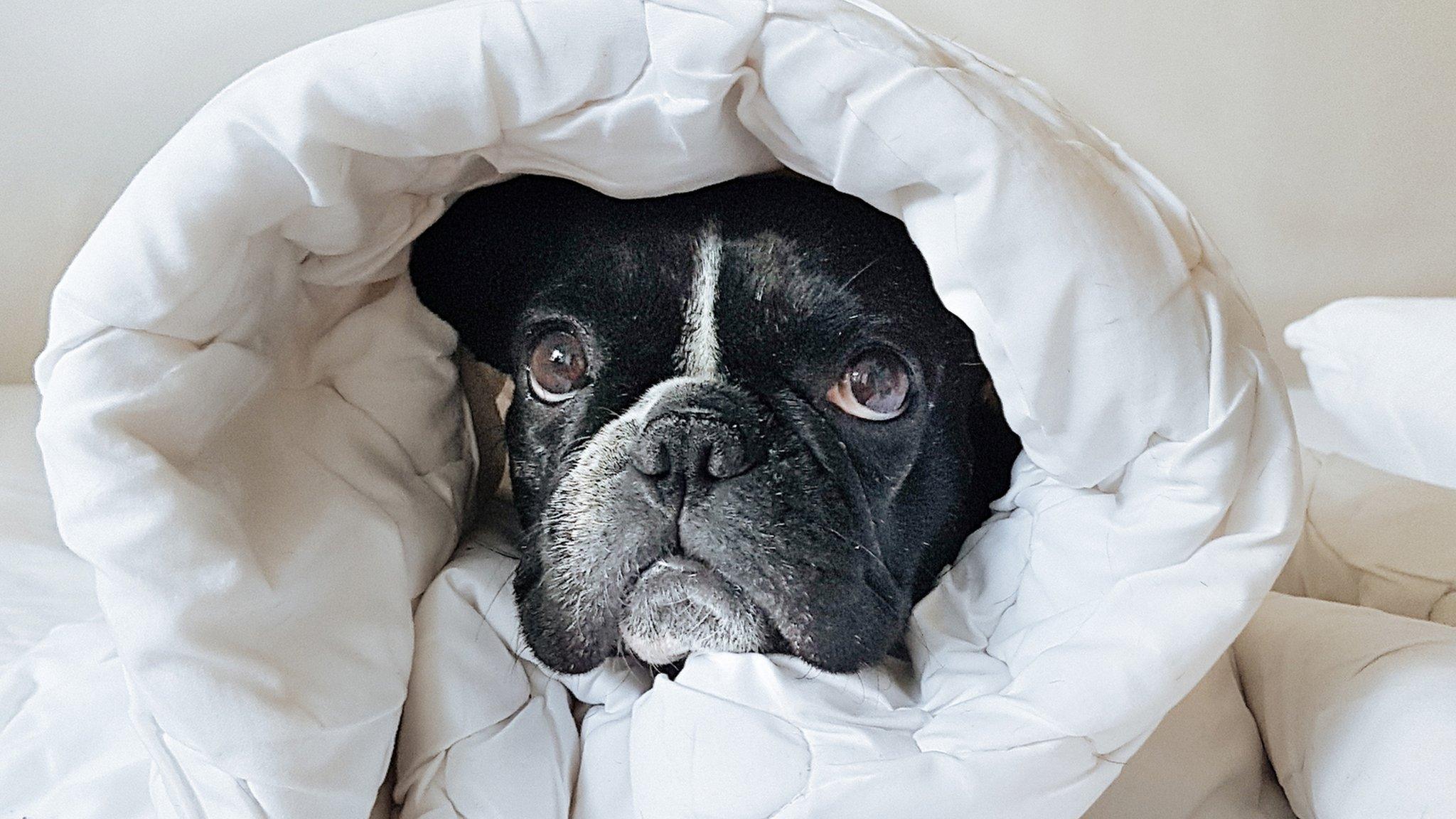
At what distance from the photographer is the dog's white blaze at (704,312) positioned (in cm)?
75

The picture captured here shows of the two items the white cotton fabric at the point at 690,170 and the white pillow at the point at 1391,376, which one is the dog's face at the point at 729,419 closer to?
the white cotton fabric at the point at 690,170

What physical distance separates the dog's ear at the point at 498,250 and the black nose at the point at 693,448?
16cm

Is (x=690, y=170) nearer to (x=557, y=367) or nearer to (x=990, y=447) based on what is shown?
(x=557, y=367)

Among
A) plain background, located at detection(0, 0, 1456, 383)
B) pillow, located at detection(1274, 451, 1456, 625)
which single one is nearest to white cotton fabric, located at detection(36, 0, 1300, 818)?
pillow, located at detection(1274, 451, 1456, 625)

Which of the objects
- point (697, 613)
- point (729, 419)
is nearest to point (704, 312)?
point (729, 419)

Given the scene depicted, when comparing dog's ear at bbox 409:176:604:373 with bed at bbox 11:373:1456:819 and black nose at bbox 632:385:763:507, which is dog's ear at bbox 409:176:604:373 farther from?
bed at bbox 11:373:1456:819

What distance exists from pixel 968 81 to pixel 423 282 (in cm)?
44

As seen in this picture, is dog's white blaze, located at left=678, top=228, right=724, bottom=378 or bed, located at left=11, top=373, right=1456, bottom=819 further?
dog's white blaze, located at left=678, top=228, right=724, bottom=378

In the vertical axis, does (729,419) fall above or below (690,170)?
below

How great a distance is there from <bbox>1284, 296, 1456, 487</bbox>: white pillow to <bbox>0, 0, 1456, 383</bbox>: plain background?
0.24 meters

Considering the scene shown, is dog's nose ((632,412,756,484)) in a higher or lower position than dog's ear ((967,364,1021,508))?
higher

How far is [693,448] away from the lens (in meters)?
0.69

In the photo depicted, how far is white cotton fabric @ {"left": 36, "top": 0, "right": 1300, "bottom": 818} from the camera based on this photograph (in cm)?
58

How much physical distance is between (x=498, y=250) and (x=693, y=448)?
243mm
